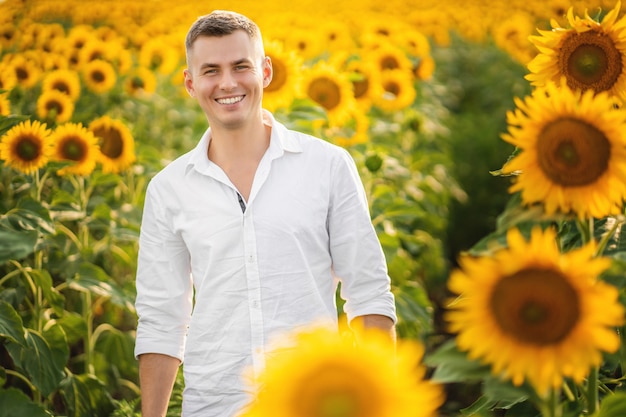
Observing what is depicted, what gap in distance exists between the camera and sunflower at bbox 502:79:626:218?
1.19m

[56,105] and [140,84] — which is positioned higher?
[140,84]

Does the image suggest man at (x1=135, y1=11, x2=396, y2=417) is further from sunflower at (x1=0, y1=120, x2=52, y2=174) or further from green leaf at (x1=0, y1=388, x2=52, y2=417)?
sunflower at (x1=0, y1=120, x2=52, y2=174)

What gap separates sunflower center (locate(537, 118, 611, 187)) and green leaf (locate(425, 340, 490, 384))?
0.32 m

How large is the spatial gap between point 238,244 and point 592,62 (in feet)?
3.08

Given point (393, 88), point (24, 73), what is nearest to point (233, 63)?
point (24, 73)

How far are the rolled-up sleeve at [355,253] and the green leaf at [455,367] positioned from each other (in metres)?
1.02

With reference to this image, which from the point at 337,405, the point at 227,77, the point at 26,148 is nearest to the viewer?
the point at 337,405

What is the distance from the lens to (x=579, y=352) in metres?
0.94

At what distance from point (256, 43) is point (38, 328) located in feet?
4.29

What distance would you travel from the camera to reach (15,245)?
7.22 ft

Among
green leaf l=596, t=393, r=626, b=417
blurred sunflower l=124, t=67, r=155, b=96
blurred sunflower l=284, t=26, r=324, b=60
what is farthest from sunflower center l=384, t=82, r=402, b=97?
green leaf l=596, t=393, r=626, b=417

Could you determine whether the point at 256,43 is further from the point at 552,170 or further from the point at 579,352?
the point at 579,352

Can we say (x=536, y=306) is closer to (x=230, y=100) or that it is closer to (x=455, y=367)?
(x=455, y=367)

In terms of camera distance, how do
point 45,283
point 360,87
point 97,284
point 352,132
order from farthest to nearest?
point 360,87 < point 352,132 < point 97,284 < point 45,283
